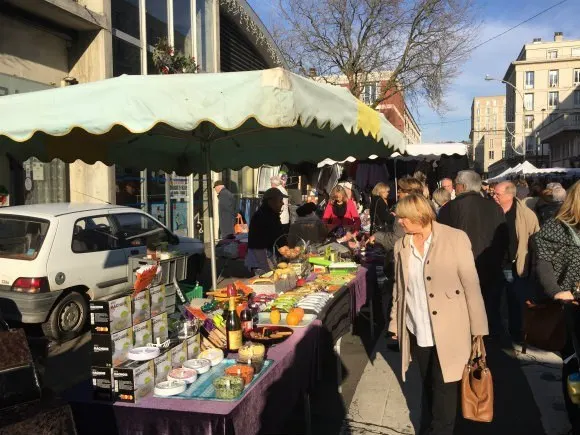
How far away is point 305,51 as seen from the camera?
2578 cm

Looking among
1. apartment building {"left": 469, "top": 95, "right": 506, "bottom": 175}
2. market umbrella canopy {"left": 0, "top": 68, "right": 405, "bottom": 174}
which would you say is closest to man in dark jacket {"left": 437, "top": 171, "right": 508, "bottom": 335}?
market umbrella canopy {"left": 0, "top": 68, "right": 405, "bottom": 174}

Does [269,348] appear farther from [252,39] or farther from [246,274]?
[252,39]

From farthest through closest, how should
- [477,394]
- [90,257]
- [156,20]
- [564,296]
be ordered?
[156,20]
[90,257]
[564,296]
[477,394]

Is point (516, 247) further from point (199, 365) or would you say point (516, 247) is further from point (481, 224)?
point (199, 365)

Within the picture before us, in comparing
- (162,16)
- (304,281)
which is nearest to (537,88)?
(162,16)

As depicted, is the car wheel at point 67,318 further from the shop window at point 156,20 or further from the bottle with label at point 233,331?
the shop window at point 156,20

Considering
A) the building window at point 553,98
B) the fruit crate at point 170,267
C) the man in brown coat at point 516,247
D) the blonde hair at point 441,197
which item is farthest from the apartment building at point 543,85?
the fruit crate at point 170,267

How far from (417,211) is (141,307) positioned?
176cm

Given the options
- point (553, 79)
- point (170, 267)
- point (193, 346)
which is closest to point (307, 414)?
point (193, 346)

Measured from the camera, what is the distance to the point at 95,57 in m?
10.4

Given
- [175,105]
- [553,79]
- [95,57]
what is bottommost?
[175,105]

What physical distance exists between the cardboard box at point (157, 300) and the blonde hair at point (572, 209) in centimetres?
267

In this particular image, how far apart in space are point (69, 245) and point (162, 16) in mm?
8487

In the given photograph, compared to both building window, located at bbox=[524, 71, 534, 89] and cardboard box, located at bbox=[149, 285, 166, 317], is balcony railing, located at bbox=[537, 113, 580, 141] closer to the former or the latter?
building window, located at bbox=[524, 71, 534, 89]
